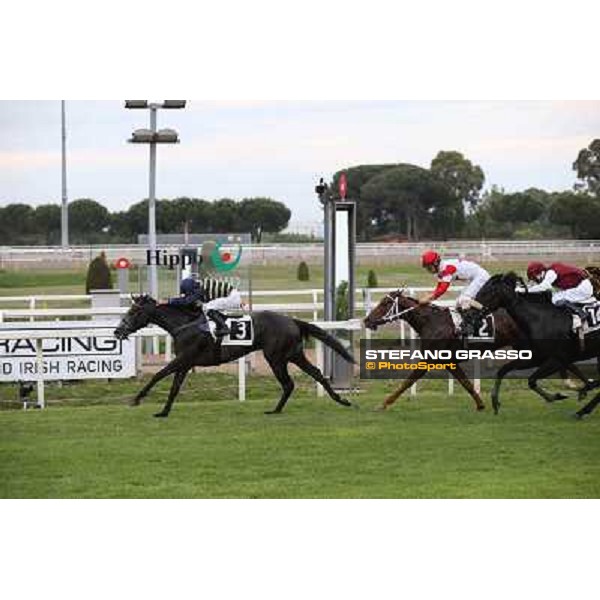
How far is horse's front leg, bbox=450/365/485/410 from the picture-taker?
11523 mm

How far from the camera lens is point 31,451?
402 inches

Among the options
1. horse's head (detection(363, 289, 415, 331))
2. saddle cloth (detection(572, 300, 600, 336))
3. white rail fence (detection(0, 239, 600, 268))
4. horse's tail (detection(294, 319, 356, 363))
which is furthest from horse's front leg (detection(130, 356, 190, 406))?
saddle cloth (detection(572, 300, 600, 336))

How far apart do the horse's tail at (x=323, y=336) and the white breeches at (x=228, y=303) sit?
1.68ft

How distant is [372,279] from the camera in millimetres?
12391

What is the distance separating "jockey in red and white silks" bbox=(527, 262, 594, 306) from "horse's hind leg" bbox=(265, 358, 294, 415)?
6.55ft

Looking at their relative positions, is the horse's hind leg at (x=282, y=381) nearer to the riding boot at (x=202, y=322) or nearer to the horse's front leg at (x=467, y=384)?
the riding boot at (x=202, y=322)

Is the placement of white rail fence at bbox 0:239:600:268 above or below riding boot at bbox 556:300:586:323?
above

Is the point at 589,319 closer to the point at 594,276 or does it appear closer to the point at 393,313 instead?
the point at 594,276

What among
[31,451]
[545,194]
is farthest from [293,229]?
[31,451]

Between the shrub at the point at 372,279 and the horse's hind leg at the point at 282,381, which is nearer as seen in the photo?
the horse's hind leg at the point at 282,381

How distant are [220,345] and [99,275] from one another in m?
1.32

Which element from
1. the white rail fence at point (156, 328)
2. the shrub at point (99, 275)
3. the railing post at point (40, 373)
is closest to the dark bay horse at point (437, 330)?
the white rail fence at point (156, 328)

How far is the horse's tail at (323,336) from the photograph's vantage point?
11789 millimetres

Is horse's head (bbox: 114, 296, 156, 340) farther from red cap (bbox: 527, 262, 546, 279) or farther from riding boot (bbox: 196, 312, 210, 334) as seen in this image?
red cap (bbox: 527, 262, 546, 279)
